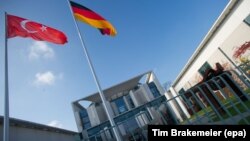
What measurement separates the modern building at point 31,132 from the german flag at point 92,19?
22.4 feet

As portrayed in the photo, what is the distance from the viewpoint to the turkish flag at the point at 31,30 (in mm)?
7785

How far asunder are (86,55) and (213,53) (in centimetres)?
1590

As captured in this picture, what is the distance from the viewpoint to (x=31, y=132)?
45.9ft

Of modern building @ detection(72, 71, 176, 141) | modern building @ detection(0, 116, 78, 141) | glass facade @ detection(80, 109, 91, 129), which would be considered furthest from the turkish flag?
glass facade @ detection(80, 109, 91, 129)

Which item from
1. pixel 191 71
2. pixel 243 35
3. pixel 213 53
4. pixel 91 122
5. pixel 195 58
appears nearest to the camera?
pixel 243 35

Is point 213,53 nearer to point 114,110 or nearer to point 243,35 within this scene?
point 243,35

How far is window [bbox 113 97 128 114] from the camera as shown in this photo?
1435 inches

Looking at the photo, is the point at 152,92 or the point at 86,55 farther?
the point at 152,92

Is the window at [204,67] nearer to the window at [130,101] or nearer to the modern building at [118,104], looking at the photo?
the modern building at [118,104]

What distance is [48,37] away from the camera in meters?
8.38

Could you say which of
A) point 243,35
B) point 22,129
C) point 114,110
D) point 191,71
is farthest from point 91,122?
point 243,35

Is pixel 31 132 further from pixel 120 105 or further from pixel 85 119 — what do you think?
pixel 120 105

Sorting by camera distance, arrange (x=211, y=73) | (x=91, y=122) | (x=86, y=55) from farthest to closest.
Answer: (x=91, y=122), (x=86, y=55), (x=211, y=73)

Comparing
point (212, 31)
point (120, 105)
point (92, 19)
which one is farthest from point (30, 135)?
point (120, 105)
